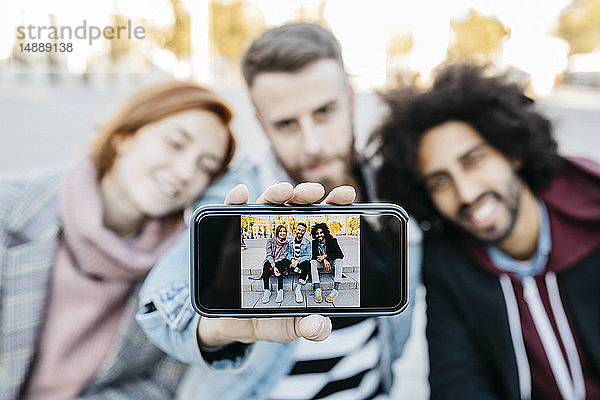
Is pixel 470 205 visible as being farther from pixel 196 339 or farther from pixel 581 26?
pixel 581 26

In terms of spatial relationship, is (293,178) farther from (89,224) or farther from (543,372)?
(543,372)

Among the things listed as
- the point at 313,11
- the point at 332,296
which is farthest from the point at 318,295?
the point at 313,11

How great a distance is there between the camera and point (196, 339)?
49.4 inches

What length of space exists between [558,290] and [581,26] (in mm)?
33033

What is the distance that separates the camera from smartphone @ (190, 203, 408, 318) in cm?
114

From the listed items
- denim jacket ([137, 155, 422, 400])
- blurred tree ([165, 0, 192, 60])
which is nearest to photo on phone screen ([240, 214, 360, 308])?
denim jacket ([137, 155, 422, 400])

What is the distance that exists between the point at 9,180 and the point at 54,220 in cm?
27

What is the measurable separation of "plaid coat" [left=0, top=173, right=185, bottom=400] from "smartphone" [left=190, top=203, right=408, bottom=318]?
2.51ft

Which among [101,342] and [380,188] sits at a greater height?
[380,188]

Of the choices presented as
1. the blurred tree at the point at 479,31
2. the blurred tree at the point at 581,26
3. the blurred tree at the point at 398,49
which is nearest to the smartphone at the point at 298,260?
the blurred tree at the point at 398,49

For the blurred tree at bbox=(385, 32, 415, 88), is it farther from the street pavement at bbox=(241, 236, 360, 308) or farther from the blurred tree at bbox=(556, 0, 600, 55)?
the blurred tree at bbox=(556, 0, 600, 55)

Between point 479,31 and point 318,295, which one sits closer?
point 318,295

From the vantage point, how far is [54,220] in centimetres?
183

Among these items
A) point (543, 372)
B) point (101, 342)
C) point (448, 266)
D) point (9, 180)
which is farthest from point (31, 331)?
point (543, 372)
